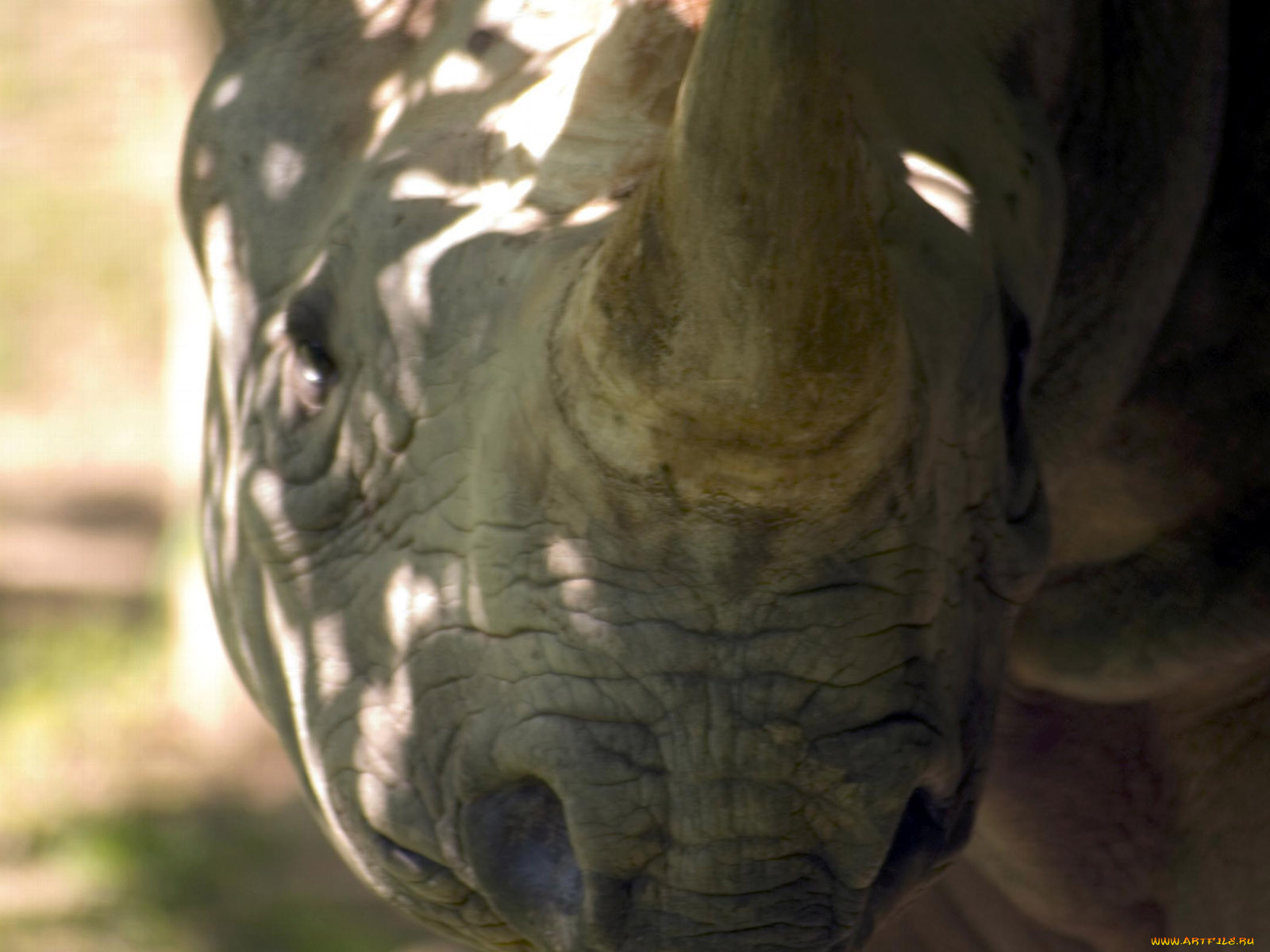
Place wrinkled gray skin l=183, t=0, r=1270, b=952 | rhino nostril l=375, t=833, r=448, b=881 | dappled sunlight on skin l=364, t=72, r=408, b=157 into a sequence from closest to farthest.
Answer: wrinkled gray skin l=183, t=0, r=1270, b=952
rhino nostril l=375, t=833, r=448, b=881
dappled sunlight on skin l=364, t=72, r=408, b=157

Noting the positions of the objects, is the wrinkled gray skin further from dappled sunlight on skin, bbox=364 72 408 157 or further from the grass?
the grass

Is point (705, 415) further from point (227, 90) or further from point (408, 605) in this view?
point (227, 90)

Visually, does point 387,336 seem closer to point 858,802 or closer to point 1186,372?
point 858,802

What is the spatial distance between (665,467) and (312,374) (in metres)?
0.72

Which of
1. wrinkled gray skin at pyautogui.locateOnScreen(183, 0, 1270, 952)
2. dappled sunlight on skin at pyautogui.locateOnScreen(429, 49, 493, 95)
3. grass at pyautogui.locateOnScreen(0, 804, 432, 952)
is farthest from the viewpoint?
grass at pyautogui.locateOnScreen(0, 804, 432, 952)

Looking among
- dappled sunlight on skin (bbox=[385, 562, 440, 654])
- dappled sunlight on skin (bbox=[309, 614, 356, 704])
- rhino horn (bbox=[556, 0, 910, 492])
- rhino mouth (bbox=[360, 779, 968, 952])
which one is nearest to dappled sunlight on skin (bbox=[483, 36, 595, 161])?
rhino horn (bbox=[556, 0, 910, 492])

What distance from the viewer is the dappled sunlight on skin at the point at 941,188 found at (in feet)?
6.40

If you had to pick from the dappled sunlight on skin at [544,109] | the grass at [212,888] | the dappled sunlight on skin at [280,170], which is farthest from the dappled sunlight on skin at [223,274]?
the grass at [212,888]

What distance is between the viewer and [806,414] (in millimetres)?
1624

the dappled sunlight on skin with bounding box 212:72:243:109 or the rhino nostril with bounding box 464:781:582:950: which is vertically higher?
the dappled sunlight on skin with bounding box 212:72:243:109

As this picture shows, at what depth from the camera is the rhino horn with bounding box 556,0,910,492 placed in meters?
1.52

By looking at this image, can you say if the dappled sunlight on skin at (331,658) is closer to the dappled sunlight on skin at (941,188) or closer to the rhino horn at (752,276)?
the rhino horn at (752,276)

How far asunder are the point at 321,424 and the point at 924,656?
0.82 meters

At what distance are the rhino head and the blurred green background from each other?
3.57m
